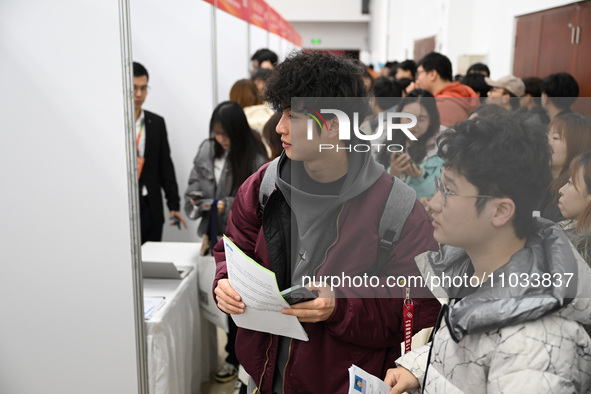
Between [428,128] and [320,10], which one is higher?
[320,10]

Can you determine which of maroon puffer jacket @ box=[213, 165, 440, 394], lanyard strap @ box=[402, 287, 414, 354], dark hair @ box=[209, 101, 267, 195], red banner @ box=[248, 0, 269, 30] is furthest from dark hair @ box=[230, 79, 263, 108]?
lanyard strap @ box=[402, 287, 414, 354]

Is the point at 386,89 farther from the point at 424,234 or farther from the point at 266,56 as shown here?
the point at 424,234

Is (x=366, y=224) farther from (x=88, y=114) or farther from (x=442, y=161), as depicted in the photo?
(x=88, y=114)

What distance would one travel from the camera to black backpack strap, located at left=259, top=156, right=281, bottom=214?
4.56 feet

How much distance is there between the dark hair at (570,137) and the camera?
3.36ft

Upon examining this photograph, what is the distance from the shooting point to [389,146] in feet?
3.91

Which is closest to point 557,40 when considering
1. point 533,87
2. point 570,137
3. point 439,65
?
point 533,87

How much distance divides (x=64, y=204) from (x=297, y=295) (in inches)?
42.3

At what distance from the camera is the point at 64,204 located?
192 cm

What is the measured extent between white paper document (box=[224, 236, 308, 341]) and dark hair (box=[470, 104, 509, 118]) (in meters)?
0.55

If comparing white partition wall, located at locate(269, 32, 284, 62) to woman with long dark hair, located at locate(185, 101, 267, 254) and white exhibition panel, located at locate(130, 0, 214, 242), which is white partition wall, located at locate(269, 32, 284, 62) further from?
woman with long dark hair, located at locate(185, 101, 267, 254)

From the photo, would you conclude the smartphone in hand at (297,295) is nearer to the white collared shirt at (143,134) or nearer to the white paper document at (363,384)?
the white paper document at (363,384)

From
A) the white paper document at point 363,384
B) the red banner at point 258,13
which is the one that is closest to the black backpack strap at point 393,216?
the white paper document at point 363,384

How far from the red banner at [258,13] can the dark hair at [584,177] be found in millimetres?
5337
